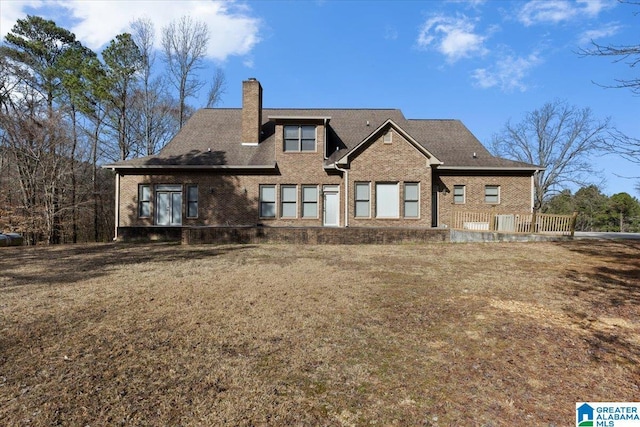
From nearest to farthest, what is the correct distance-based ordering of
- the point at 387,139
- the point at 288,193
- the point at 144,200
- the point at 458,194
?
the point at 387,139
the point at 288,193
the point at 144,200
the point at 458,194

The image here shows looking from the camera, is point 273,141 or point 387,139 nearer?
point 387,139

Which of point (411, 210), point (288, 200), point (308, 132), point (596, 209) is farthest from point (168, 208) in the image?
point (596, 209)

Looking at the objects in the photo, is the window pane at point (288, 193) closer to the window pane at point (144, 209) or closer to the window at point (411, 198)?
the window at point (411, 198)

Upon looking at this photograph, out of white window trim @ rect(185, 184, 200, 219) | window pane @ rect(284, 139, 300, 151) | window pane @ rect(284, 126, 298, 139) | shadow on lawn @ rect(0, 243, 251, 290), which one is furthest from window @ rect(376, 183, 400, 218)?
white window trim @ rect(185, 184, 200, 219)

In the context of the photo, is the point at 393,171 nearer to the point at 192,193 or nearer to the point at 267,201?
the point at 267,201

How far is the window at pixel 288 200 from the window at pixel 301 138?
86.8 inches

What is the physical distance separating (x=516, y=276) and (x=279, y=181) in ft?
41.6

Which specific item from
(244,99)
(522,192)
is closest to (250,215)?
(244,99)

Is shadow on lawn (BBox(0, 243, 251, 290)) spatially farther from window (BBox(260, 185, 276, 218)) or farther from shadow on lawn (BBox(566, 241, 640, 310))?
shadow on lawn (BBox(566, 241, 640, 310))

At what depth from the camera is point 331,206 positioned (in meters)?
17.9

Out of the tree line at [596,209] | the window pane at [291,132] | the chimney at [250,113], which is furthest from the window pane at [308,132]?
the tree line at [596,209]

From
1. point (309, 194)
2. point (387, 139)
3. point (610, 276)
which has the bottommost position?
point (610, 276)

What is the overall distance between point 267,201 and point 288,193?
1.26 metres

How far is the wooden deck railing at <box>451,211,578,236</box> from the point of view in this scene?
13.9 meters
